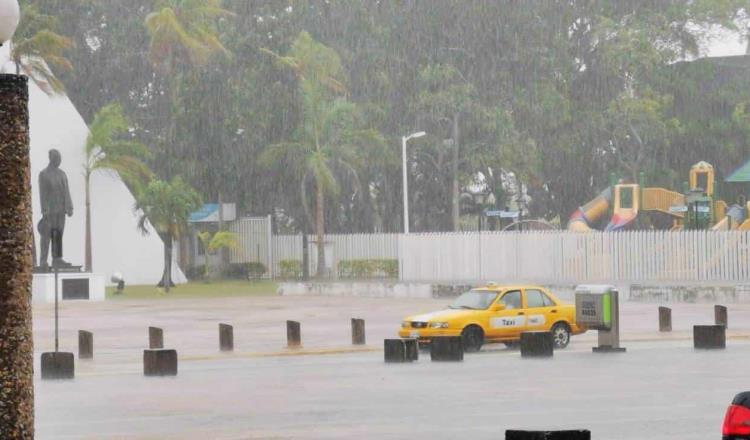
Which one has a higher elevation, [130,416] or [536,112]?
[536,112]

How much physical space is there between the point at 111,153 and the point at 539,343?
38.1m

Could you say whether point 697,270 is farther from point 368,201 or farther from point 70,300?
point 368,201

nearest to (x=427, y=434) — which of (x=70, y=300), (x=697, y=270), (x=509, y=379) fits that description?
(x=509, y=379)

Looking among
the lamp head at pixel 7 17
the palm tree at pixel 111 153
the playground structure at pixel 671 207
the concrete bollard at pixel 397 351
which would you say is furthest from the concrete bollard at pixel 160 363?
the palm tree at pixel 111 153

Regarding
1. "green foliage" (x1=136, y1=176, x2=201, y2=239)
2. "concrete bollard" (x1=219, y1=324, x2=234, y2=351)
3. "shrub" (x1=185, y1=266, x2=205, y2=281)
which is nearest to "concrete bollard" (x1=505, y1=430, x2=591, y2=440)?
"concrete bollard" (x1=219, y1=324, x2=234, y2=351)

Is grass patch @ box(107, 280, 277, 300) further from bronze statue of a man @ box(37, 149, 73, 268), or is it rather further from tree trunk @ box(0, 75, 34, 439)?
tree trunk @ box(0, 75, 34, 439)

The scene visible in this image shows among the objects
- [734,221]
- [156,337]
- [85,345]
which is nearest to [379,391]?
[156,337]

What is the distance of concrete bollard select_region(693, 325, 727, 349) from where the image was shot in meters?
25.5

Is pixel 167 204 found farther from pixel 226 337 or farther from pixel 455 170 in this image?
pixel 226 337

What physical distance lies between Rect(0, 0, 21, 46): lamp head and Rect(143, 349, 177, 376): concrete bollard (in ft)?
47.4

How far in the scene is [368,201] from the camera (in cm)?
7250

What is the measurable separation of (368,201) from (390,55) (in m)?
6.78

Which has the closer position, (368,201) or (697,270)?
(697,270)

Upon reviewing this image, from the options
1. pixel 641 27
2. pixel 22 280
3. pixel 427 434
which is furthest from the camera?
pixel 641 27
